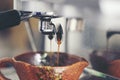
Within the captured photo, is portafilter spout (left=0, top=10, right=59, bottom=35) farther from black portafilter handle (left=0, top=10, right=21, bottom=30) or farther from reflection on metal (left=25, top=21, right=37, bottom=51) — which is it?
reflection on metal (left=25, top=21, right=37, bottom=51)

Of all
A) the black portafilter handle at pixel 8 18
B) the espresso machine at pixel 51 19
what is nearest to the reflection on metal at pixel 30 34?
the espresso machine at pixel 51 19

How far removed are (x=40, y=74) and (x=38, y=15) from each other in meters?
0.15

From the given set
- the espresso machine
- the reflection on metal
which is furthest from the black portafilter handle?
the reflection on metal

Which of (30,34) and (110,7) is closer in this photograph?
(110,7)

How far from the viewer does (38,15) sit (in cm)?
56

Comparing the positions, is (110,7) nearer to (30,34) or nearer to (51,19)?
(51,19)

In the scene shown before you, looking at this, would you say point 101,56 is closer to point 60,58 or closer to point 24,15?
point 60,58

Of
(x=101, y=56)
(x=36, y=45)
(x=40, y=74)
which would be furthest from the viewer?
(x=36, y=45)

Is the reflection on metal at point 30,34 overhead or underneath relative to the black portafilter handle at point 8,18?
underneath

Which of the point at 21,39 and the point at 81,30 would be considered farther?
the point at 21,39

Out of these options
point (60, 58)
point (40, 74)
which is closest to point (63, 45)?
point (60, 58)

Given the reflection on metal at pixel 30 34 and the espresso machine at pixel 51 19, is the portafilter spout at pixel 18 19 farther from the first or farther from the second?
the reflection on metal at pixel 30 34

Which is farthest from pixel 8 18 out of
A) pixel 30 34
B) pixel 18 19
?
pixel 30 34

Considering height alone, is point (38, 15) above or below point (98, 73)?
above
